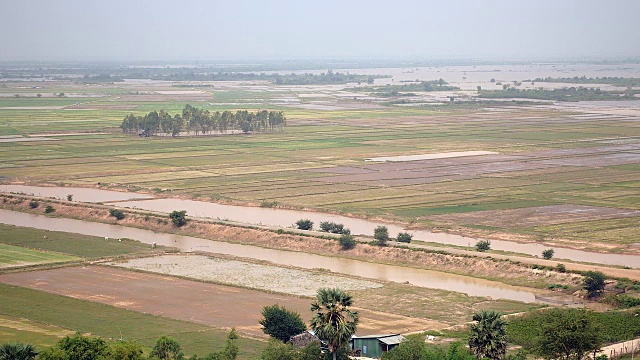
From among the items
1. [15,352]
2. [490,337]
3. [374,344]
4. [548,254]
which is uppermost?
[490,337]

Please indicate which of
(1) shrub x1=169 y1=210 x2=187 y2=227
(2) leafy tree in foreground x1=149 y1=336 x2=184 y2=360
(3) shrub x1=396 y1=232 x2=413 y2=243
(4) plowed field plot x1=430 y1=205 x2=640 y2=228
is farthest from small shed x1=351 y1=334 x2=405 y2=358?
(1) shrub x1=169 y1=210 x2=187 y2=227

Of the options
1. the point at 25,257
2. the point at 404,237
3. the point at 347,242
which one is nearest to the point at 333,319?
the point at 347,242

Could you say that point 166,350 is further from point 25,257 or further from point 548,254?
point 548,254

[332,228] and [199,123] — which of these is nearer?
[332,228]

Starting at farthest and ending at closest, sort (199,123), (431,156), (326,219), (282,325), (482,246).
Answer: (199,123), (431,156), (326,219), (482,246), (282,325)

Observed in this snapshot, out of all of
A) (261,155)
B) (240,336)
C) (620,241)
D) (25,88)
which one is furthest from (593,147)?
(25,88)

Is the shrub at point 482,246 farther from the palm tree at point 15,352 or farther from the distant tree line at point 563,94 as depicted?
the distant tree line at point 563,94

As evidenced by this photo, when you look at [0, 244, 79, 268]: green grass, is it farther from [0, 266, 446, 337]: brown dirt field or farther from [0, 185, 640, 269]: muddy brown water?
[0, 185, 640, 269]: muddy brown water

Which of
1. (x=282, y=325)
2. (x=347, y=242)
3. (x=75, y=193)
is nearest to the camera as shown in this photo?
(x=282, y=325)
